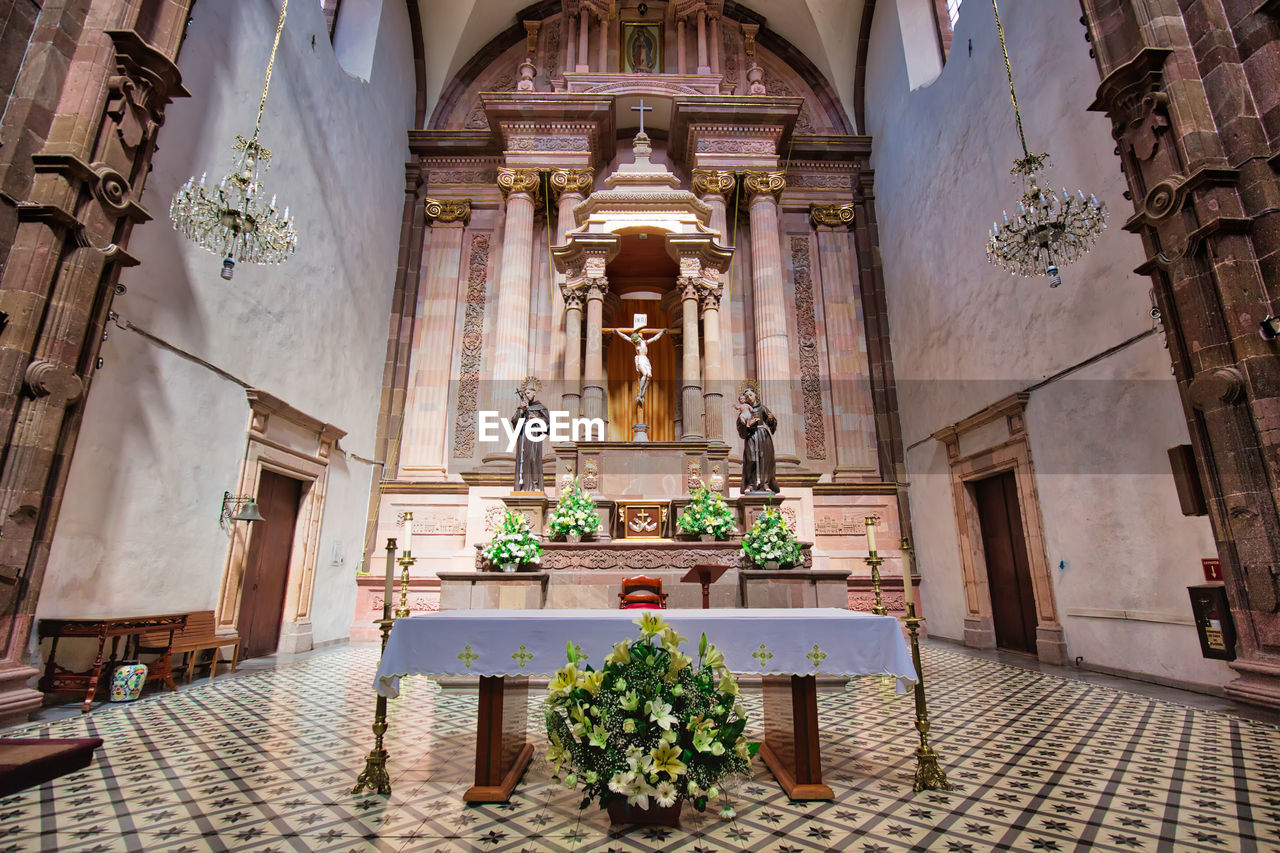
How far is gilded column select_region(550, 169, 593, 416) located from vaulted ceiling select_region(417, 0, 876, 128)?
4916 millimetres

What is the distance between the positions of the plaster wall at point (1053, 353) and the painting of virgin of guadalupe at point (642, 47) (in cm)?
591

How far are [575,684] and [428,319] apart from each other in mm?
12516

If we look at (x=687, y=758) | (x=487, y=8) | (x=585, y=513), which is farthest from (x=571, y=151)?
(x=687, y=758)

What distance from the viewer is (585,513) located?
27.6 ft

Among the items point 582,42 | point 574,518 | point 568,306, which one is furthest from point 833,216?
point 574,518

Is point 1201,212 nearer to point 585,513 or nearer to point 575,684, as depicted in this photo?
point 575,684

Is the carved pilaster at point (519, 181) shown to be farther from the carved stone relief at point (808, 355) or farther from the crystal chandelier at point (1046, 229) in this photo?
the crystal chandelier at point (1046, 229)

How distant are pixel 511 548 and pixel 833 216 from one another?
39.2ft

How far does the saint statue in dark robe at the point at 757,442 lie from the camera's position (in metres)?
9.09

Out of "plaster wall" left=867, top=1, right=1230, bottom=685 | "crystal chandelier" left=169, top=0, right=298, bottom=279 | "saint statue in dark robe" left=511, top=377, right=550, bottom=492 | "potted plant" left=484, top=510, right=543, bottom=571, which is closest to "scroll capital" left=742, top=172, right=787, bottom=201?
"plaster wall" left=867, top=1, right=1230, bottom=685

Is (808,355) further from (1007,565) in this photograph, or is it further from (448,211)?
(448,211)

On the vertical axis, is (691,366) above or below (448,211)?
below

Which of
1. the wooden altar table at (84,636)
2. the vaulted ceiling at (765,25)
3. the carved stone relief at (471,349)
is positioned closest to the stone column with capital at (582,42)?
the vaulted ceiling at (765,25)

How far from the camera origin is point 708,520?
27.8 ft
